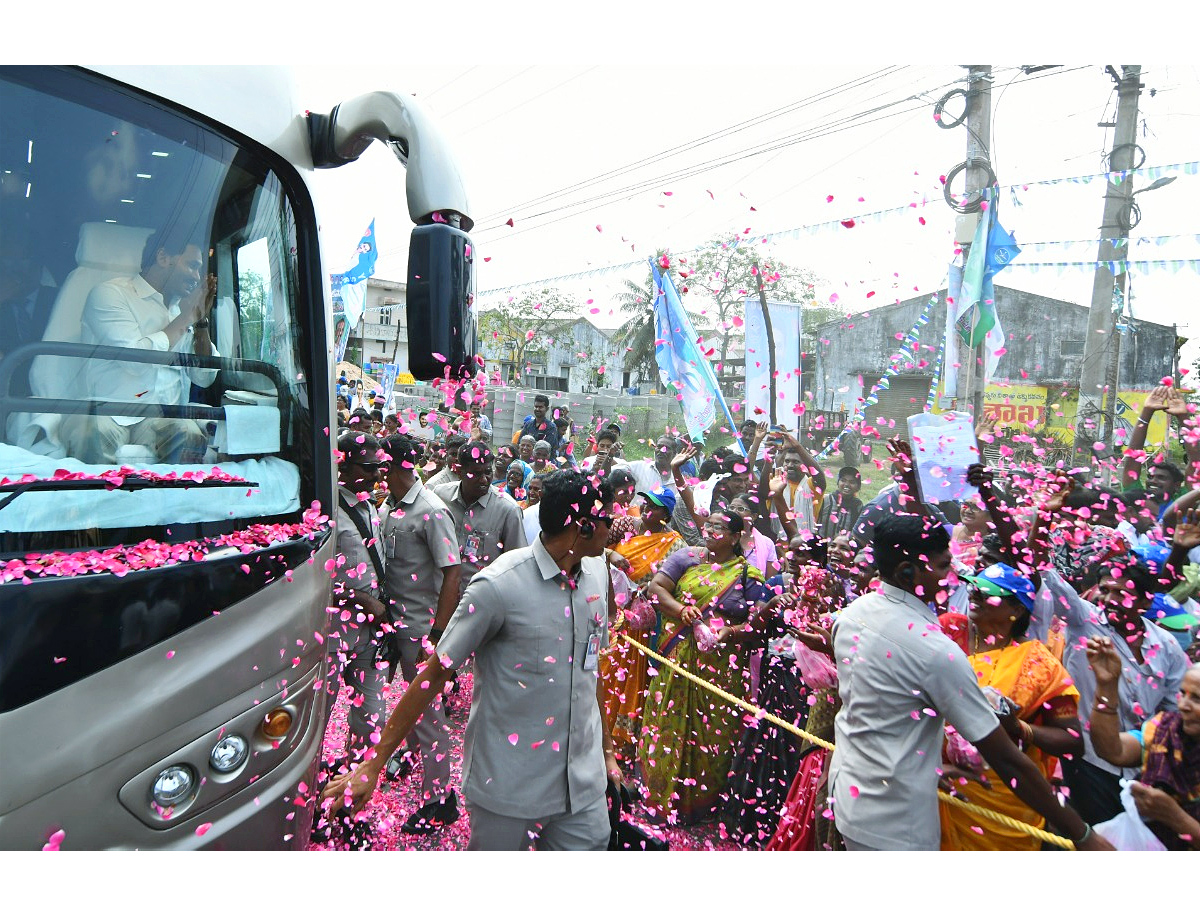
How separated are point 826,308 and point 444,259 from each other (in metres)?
3.48

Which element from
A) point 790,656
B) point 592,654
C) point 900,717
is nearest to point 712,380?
point 790,656

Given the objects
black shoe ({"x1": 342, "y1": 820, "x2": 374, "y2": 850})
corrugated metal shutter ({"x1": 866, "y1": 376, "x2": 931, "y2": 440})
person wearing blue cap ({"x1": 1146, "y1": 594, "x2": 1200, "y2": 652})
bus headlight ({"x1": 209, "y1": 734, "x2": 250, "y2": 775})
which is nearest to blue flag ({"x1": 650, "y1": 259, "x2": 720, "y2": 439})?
corrugated metal shutter ({"x1": 866, "y1": 376, "x2": 931, "y2": 440})

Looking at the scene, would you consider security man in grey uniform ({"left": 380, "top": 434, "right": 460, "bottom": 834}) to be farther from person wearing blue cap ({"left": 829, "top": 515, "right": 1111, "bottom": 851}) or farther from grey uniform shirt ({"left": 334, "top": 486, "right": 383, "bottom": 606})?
person wearing blue cap ({"left": 829, "top": 515, "right": 1111, "bottom": 851})

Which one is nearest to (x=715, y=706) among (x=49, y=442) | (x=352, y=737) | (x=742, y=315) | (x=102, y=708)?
(x=352, y=737)

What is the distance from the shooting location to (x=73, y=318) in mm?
2379

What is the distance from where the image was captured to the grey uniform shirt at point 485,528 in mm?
5371

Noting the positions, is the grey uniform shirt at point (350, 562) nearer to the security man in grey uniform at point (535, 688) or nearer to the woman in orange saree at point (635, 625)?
the woman in orange saree at point (635, 625)

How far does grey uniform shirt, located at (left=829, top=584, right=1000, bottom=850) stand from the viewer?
249 centimetres

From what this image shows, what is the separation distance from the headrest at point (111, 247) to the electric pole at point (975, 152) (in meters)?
4.79

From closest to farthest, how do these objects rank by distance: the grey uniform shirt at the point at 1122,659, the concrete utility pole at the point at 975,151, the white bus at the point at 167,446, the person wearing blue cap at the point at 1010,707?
the white bus at the point at 167,446 < the person wearing blue cap at the point at 1010,707 < the grey uniform shirt at the point at 1122,659 < the concrete utility pole at the point at 975,151

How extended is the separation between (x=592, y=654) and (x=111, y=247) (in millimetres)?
2006

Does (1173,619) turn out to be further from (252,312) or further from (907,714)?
(252,312)

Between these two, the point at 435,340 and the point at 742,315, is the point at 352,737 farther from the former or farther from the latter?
the point at 742,315

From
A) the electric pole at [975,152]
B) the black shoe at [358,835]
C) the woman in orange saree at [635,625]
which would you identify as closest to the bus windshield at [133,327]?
the black shoe at [358,835]
